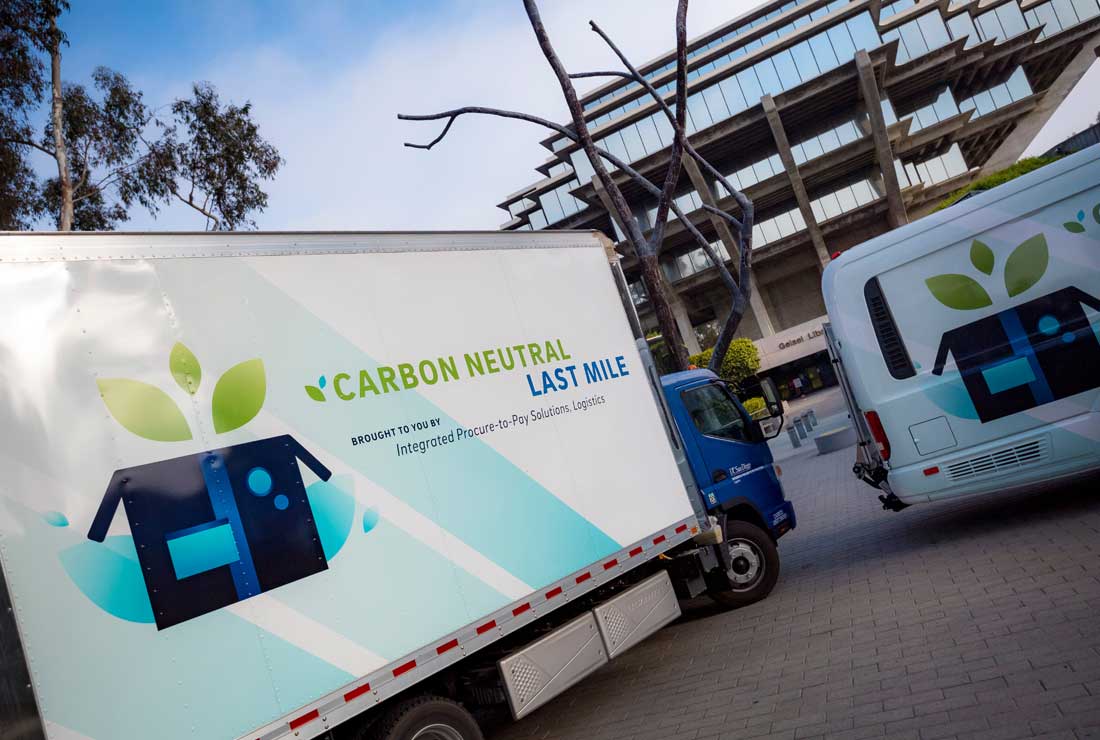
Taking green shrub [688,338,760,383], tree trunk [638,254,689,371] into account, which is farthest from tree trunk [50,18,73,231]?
green shrub [688,338,760,383]

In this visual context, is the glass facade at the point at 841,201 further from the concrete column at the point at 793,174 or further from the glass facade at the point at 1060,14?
the glass facade at the point at 1060,14

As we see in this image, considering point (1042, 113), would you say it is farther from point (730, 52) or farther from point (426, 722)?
point (426, 722)

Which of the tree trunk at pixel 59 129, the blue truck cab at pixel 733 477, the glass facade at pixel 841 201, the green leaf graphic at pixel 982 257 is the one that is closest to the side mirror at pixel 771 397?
the blue truck cab at pixel 733 477

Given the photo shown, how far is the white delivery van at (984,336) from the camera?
7.57 meters

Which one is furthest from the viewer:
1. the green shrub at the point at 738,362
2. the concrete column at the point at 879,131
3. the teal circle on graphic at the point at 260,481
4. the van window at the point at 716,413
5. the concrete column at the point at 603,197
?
the concrete column at the point at 603,197

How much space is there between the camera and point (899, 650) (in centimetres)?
582

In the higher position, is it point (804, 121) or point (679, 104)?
point (804, 121)

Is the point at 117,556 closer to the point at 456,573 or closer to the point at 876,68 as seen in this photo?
the point at 456,573

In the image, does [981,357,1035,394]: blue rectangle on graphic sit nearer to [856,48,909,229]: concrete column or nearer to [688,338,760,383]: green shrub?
[688,338,760,383]: green shrub

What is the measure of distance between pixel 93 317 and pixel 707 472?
5.37 meters

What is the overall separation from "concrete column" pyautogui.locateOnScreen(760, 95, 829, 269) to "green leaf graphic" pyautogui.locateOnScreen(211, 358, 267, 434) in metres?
39.3

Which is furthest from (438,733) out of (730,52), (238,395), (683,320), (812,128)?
(730,52)

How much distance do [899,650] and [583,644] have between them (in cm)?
212

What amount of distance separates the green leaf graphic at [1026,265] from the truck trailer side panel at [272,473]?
4406mm
